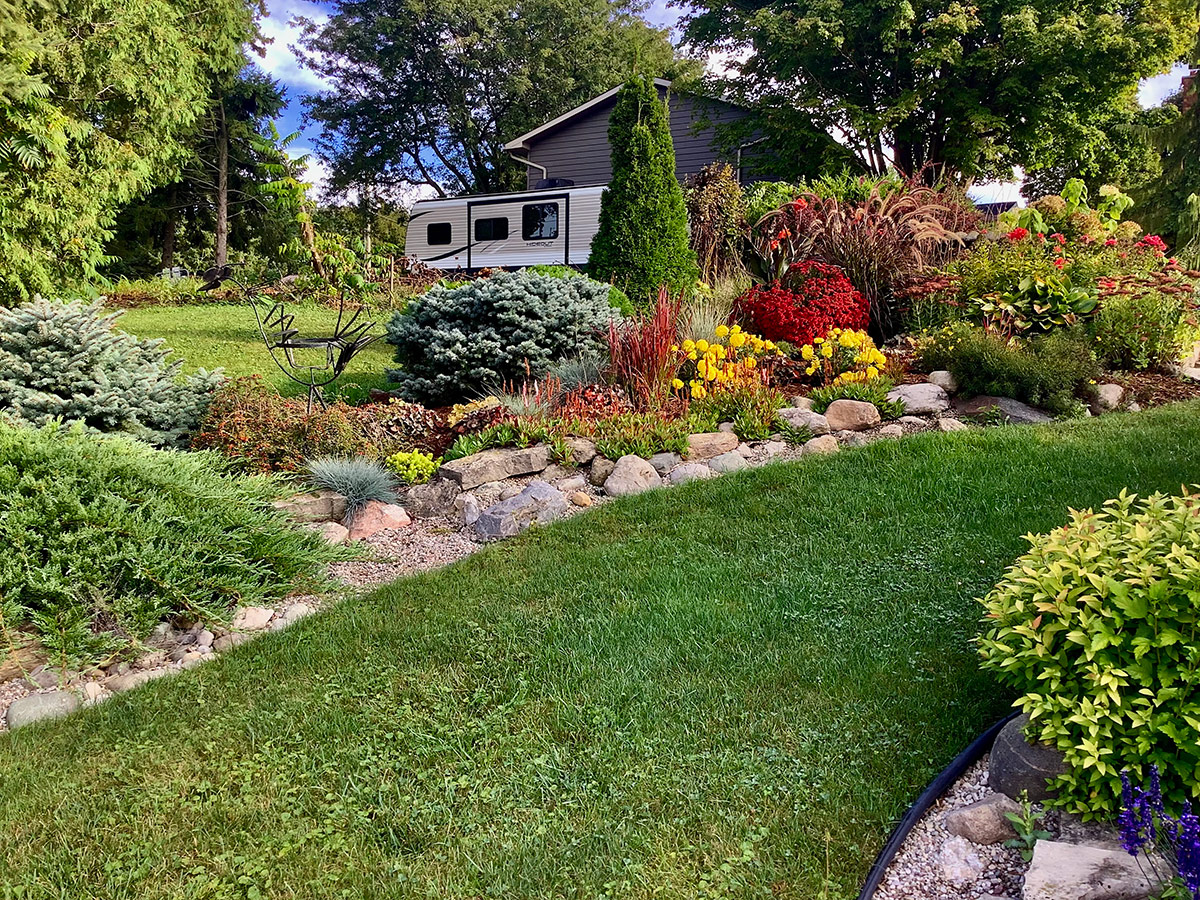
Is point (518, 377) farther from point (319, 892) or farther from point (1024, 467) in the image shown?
point (319, 892)

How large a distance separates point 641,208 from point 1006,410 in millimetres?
4711

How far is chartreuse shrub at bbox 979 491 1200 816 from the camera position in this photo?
1.87 m

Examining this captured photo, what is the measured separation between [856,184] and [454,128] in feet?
78.2

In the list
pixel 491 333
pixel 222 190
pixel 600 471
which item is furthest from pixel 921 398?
pixel 222 190

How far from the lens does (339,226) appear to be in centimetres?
3148

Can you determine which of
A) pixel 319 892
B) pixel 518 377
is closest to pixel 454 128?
pixel 518 377

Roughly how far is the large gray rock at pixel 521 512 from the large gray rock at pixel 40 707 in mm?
2175

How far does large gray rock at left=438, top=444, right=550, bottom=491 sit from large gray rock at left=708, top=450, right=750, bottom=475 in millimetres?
1119

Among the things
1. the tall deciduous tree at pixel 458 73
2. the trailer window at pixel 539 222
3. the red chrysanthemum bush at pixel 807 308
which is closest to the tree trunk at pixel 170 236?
the tall deciduous tree at pixel 458 73

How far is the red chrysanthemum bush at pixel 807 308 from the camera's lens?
7141mm

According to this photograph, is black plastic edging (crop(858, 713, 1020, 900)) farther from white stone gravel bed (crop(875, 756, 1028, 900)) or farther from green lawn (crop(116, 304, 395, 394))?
green lawn (crop(116, 304, 395, 394))

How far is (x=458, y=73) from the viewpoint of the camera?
3011 centimetres

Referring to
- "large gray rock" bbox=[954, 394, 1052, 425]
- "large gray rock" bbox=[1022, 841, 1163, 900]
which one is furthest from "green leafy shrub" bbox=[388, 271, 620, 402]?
"large gray rock" bbox=[1022, 841, 1163, 900]

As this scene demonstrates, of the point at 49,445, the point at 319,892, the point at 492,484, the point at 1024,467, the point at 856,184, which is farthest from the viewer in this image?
the point at 856,184
